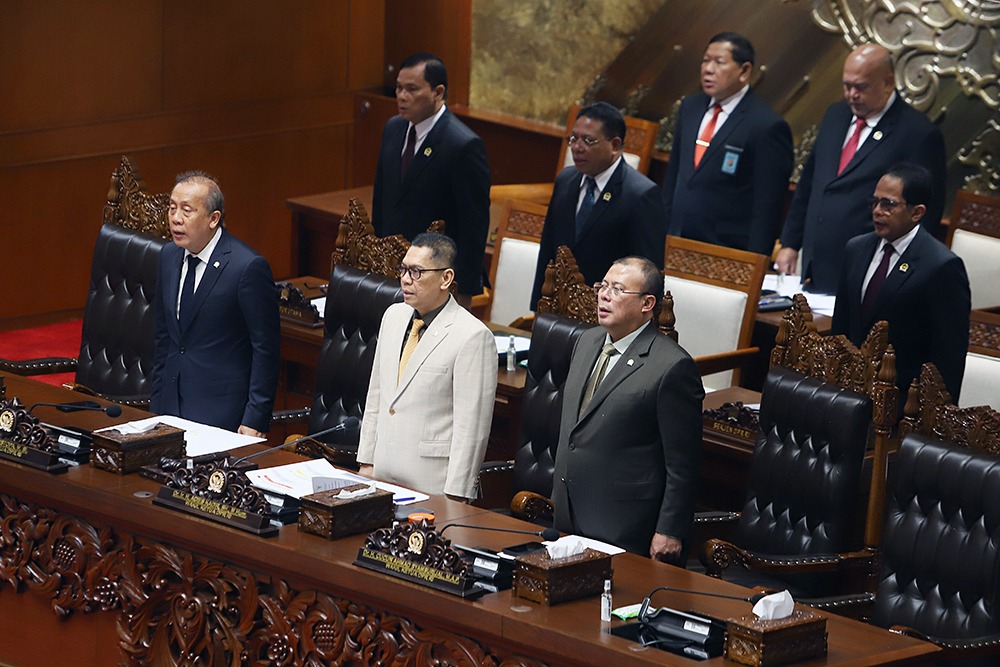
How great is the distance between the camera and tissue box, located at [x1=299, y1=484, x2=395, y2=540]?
4090 mm

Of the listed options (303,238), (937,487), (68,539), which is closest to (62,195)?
(303,238)

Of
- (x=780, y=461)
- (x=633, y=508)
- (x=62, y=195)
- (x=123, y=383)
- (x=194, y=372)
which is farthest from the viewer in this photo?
(x=62, y=195)

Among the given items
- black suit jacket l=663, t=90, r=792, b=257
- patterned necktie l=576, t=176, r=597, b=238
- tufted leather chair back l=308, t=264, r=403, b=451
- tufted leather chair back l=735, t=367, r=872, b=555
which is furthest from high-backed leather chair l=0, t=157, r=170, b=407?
black suit jacket l=663, t=90, r=792, b=257

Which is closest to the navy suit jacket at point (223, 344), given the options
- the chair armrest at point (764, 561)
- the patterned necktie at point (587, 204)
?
the patterned necktie at point (587, 204)

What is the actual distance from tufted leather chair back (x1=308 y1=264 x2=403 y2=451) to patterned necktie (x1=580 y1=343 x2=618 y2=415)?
105 cm

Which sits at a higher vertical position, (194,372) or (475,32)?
(475,32)

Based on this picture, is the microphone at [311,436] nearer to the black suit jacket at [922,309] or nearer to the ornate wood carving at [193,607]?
the ornate wood carving at [193,607]

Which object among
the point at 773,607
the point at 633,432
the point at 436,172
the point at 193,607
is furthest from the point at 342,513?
the point at 436,172

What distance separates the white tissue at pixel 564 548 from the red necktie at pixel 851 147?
11.3 ft

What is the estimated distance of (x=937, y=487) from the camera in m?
4.37

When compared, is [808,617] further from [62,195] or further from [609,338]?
[62,195]

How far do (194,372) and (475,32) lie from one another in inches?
193

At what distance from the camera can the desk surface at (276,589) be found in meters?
3.62

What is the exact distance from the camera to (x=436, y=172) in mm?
6684
